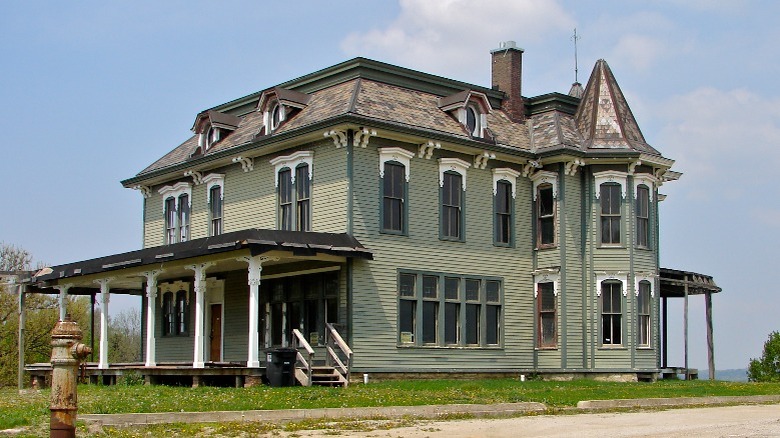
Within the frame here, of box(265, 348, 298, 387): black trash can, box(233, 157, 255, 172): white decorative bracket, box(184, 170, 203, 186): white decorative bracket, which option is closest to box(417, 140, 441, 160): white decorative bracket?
box(233, 157, 255, 172): white decorative bracket

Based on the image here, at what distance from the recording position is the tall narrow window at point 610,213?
32562 mm

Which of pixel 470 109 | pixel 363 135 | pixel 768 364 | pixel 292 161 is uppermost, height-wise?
pixel 470 109

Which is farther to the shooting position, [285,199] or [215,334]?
[215,334]

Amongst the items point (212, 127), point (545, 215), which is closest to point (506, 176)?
point (545, 215)

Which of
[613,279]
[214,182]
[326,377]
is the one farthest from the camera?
[214,182]

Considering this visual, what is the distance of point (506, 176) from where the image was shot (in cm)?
3212

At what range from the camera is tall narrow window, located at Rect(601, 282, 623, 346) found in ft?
106

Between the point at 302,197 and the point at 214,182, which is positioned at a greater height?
the point at 214,182

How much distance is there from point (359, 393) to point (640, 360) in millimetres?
12966

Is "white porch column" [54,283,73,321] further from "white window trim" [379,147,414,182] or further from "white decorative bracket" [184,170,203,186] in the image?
"white window trim" [379,147,414,182]

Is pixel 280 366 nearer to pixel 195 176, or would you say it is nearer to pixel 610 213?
pixel 195 176

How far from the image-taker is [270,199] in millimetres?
30719

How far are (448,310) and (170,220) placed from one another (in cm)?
1128

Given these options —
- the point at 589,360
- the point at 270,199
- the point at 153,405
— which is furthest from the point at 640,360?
the point at 153,405
